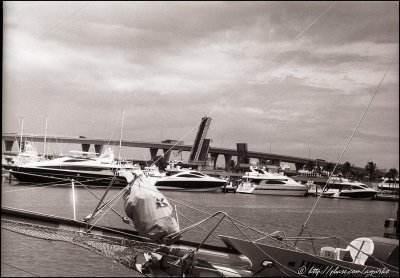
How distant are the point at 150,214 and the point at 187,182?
207 feet

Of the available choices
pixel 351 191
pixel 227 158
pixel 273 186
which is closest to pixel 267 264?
pixel 273 186

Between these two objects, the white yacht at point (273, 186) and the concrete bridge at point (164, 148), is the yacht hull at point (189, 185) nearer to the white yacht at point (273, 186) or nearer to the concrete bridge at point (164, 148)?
the white yacht at point (273, 186)

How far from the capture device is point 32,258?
17562mm

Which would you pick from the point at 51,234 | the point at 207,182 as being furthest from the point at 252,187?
the point at 51,234

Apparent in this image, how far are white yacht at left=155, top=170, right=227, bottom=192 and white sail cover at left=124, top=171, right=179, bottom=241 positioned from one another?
61.1 m

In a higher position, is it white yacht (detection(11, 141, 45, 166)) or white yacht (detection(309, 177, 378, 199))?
white yacht (detection(11, 141, 45, 166))

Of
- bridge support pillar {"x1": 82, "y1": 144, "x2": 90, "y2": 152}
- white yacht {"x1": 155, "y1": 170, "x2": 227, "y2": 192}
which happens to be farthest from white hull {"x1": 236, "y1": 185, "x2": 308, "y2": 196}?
bridge support pillar {"x1": 82, "y1": 144, "x2": 90, "y2": 152}

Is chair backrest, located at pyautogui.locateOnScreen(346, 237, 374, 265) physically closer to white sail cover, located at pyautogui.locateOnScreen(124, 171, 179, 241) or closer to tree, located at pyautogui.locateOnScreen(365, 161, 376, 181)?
white sail cover, located at pyautogui.locateOnScreen(124, 171, 179, 241)

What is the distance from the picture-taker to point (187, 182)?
247 feet

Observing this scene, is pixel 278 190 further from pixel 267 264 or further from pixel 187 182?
pixel 267 264

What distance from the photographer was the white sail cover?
12.2 metres

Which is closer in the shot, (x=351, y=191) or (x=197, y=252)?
(x=197, y=252)

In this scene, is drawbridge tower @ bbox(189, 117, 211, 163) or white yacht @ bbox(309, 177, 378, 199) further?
drawbridge tower @ bbox(189, 117, 211, 163)

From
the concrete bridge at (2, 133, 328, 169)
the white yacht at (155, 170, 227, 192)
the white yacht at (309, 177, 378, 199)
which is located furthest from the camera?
the concrete bridge at (2, 133, 328, 169)
